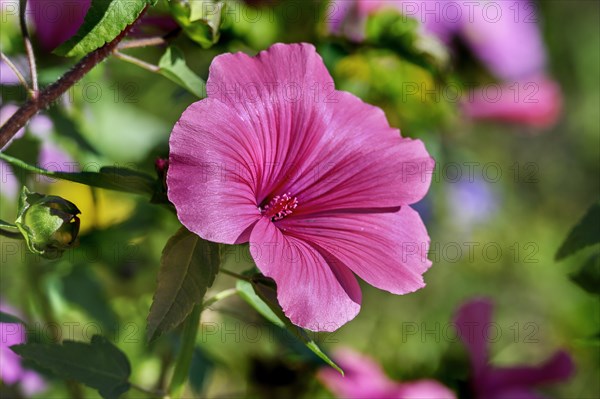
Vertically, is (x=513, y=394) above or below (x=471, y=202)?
above

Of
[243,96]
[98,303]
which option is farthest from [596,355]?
[243,96]

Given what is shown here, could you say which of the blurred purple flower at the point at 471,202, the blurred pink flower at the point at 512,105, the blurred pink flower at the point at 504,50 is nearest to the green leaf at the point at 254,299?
the blurred pink flower at the point at 504,50

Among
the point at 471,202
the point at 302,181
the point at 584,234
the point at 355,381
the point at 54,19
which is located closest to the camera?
the point at 302,181

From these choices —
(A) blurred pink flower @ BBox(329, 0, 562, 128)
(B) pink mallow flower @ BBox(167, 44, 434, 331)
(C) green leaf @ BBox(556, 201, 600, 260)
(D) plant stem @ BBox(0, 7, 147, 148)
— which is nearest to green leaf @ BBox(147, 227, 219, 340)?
(B) pink mallow flower @ BBox(167, 44, 434, 331)

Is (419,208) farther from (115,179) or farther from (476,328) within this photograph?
(115,179)

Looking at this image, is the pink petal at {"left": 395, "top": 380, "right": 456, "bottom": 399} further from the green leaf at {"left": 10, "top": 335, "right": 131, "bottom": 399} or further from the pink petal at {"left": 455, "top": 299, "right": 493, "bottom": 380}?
the green leaf at {"left": 10, "top": 335, "right": 131, "bottom": 399}

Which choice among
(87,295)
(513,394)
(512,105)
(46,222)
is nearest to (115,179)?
(46,222)
